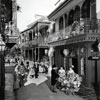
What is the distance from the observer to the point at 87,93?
1364cm

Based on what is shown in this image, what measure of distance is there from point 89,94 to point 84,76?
2.80 meters

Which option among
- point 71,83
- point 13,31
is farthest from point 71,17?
point 71,83

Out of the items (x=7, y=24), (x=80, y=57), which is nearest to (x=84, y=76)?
(x=80, y=57)

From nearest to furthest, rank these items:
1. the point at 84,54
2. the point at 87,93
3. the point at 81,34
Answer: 1. the point at 87,93
2. the point at 81,34
3. the point at 84,54

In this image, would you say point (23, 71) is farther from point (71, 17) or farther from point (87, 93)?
point (71, 17)

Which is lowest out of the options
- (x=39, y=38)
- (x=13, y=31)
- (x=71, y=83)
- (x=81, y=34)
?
(x=71, y=83)

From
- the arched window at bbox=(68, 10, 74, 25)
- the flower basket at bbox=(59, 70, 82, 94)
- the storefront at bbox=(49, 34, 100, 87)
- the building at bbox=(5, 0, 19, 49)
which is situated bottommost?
the flower basket at bbox=(59, 70, 82, 94)

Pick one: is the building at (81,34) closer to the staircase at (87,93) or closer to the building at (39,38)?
the staircase at (87,93)

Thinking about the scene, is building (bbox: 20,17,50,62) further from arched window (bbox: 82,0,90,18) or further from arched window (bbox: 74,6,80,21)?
arched window (bbox: 82,0,90,18)

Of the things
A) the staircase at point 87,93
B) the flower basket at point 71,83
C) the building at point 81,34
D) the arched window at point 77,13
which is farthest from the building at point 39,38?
the flower basket at point 71,83

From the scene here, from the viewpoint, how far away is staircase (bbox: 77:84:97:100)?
1255 centimetres

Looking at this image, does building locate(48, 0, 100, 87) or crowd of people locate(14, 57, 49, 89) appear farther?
crowd of people locate(14, 57, 49, 89)

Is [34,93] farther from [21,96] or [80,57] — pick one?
[80,57]

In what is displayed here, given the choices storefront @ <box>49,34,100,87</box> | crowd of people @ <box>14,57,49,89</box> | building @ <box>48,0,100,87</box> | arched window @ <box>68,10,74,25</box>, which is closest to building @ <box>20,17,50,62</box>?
crowd of people @ <box>14,57,49,89</box>
